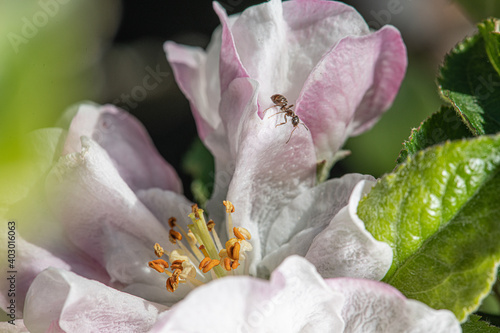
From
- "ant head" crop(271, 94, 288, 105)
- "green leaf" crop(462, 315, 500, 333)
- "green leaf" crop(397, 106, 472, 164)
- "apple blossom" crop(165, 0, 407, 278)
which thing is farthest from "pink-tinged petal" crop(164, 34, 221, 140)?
"green leaf" crop(462, 315, 500, 333)

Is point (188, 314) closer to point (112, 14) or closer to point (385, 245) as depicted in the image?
point (385, 245)

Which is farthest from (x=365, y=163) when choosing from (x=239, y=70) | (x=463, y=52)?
(x=239, y=70)

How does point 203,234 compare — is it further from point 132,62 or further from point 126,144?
point 132,62

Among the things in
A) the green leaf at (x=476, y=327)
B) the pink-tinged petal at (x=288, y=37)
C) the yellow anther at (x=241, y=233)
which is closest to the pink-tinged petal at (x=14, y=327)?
the yellow anther at (x=241, y=233)

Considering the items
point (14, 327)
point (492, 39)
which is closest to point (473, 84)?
point (492, 39)

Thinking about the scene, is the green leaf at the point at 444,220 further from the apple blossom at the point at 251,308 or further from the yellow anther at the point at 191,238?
the yellow anther at the point at 191,238

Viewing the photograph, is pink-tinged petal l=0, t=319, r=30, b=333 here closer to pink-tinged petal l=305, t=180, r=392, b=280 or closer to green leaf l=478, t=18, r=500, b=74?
pink-tinged petal l=305, t=180, r=392, b=280
